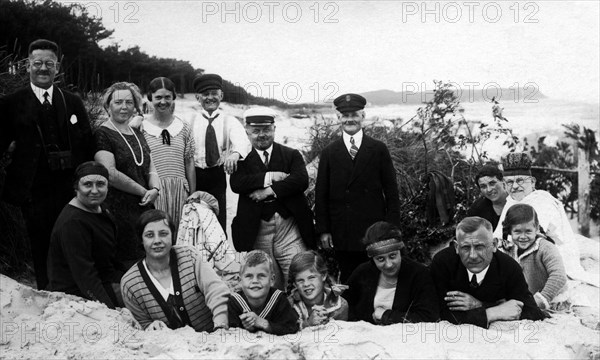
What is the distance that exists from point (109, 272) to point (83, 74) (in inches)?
187

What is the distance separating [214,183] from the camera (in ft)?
16.9

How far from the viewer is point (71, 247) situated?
3936 millimetres

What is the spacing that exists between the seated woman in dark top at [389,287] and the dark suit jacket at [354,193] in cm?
54

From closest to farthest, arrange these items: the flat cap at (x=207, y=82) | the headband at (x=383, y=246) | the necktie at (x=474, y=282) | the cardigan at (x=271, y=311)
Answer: the cardigan at (x=271, y=311)
the necktie at (x=474, y=282)
the headband at (x=383, y=246)
the flat cap at (x=207, y=82)

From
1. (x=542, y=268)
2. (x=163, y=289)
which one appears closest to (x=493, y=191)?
(x=542, y=268)

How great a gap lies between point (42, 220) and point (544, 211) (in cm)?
361

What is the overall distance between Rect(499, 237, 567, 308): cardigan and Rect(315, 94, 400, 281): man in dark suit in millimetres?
925

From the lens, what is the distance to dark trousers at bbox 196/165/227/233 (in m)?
5.11

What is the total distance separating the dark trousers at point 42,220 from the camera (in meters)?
4.43

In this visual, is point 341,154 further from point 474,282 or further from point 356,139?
point 474,282

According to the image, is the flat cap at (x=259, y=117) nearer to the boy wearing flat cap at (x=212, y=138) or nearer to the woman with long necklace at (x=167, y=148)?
the boy wearing flat cap at (x=212, y=138)

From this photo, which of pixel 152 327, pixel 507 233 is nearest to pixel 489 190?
pixel 507 233

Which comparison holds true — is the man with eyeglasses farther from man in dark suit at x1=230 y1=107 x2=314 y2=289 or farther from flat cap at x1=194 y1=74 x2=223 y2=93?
flat cap at x1=194 y1=74 x2=223 y2=93

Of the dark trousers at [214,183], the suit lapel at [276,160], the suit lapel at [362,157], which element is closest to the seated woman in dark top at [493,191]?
the suit lapel at [362,157]
